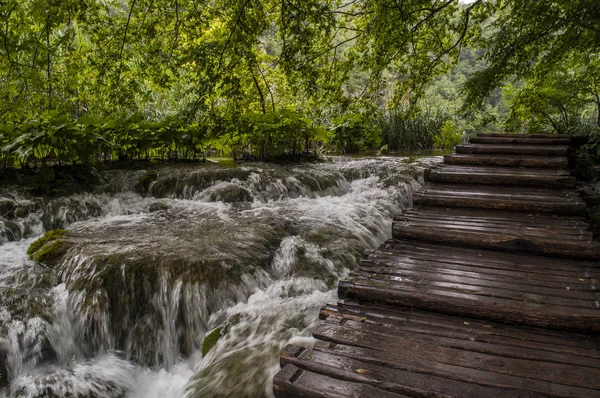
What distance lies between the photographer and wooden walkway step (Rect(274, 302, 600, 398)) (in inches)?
69.2

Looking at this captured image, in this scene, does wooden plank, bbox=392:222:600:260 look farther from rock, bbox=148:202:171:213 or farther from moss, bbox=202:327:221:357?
rock, bbox=148:202:171:213

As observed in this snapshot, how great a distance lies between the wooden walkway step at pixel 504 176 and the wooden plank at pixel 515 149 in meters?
1.00

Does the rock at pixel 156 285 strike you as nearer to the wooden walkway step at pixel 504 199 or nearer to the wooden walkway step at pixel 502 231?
the wooden walkway step at pixel 502 231

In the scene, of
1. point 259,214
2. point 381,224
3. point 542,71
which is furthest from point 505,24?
point 259,214

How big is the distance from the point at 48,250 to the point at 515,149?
6.88 meters

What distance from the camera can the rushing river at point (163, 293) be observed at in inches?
119

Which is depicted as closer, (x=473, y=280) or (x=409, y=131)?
(x=473, y=280)

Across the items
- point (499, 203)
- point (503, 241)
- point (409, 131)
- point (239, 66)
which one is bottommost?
point (503, 241)

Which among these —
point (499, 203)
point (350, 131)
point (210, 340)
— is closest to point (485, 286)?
point (499, 203)

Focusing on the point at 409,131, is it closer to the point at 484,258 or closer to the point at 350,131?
the point at 350,131

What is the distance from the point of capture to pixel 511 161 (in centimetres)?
A: 560

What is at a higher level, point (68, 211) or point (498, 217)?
point (498, 217)

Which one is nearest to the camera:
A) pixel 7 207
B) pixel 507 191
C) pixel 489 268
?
pixel 489 268

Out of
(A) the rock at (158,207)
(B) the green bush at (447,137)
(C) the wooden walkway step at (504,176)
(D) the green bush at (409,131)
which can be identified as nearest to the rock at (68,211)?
(A) the rock at (158,207)
